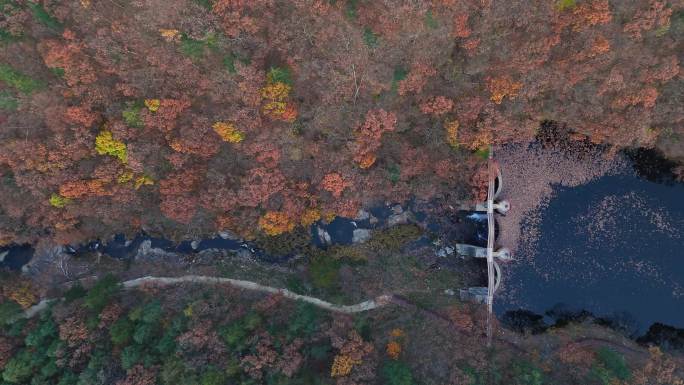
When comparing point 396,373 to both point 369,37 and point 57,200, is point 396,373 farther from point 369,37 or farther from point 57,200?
point 57,200

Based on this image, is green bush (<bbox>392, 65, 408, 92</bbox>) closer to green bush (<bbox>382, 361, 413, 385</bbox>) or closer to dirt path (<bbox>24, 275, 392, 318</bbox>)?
dirt path (<bbox>24, 275, 392, 318</bbox>)

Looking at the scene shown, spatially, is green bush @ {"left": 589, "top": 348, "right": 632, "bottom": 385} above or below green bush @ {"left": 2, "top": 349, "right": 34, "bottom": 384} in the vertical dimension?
above

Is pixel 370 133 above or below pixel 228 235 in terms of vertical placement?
above

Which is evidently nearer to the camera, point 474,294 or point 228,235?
point 474,294

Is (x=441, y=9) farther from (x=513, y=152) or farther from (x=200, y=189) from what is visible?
(x=200, y=189)

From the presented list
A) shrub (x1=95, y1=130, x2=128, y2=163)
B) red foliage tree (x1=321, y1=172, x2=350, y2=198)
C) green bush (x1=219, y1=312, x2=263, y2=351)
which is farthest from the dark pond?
shrub (x1=95, y1=130, x2=128, y2=163)

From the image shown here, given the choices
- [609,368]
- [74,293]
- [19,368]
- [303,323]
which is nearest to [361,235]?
[303,323]

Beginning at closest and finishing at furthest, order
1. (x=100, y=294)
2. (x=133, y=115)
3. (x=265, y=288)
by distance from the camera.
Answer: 1. (x=133, y=115)
2. (x=100, y=294)
3. (x=265, y=288)
